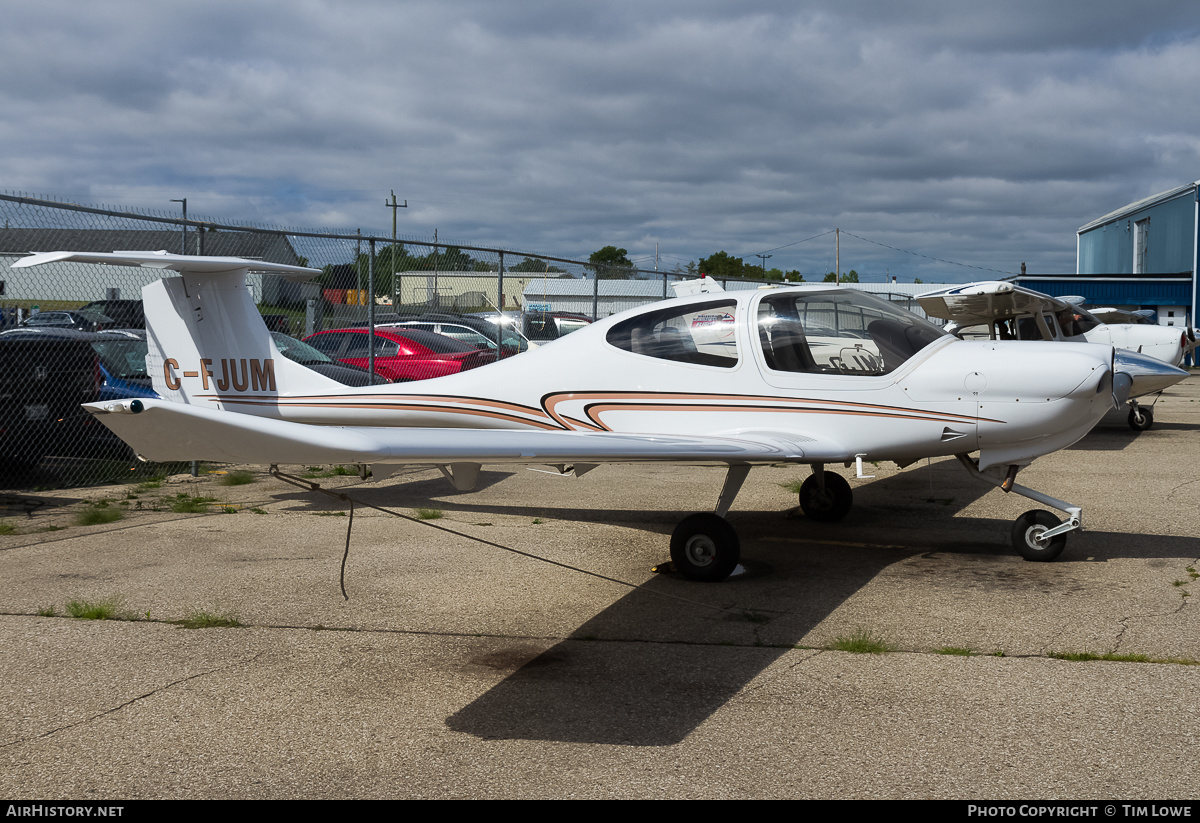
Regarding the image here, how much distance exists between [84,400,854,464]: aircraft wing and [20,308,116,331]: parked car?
8456mm

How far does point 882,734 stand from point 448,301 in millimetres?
10063

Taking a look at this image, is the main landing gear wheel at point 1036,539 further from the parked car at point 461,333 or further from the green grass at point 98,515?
the parked car at point 461,333

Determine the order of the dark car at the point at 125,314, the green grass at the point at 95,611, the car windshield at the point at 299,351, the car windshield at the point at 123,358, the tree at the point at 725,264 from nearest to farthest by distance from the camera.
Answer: the green grass at the point at 95,611 < the car windshield at the point at 123,358 < the dark car at the point at 125,314 < the car windshield at the point at 299,351 < the tree at the point at 725,264

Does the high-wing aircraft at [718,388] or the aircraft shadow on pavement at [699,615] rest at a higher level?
the high-wing aircraft at [718,388]

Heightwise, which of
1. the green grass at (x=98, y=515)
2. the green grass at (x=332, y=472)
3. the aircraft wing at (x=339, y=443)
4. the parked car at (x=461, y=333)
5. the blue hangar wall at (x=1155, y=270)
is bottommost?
the green grass at (x=98, y=515)

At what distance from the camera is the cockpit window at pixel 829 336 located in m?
5.92

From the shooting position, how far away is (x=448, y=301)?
41.2 ft

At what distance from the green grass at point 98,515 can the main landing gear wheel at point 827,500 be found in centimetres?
555

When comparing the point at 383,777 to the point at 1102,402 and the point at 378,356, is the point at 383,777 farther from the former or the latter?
the point at 378,356

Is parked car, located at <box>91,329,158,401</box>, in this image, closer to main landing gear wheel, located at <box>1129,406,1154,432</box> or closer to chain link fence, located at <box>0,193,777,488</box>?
chain link fence, located at <box>0,193,777,488</box>

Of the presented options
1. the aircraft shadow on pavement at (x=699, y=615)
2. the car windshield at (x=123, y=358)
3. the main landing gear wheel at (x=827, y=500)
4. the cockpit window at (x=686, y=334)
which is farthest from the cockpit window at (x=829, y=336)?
the car windshield at (x=123, y=358)

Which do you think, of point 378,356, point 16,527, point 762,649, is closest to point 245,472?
point 16,527

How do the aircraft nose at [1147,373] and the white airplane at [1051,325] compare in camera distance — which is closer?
the white airplane at [1051,325]

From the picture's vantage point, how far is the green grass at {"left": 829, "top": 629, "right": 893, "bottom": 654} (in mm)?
4281
